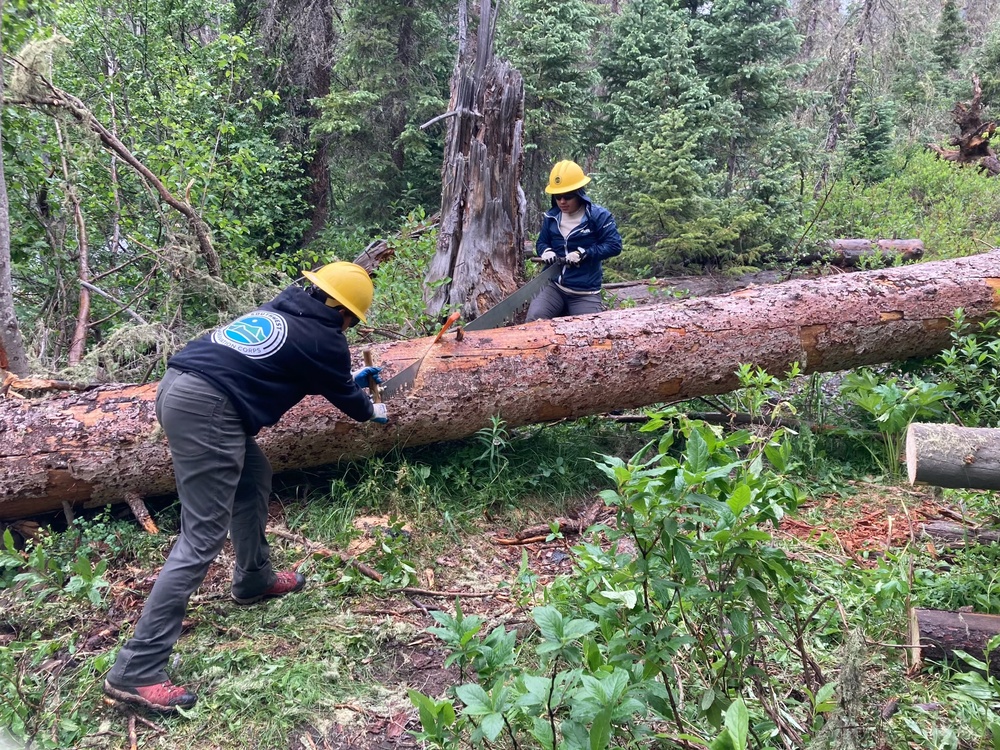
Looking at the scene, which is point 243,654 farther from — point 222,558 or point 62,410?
point 62,410

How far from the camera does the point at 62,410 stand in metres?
3.90

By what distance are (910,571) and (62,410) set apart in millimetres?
4713

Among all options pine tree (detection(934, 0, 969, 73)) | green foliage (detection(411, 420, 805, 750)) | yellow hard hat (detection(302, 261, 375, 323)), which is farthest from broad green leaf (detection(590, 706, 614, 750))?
pine tree (detection(934, 0, 969, 73))

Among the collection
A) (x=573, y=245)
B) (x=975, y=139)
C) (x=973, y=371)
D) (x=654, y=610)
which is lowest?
(x=973, y=371)

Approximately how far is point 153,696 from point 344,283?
2.06m

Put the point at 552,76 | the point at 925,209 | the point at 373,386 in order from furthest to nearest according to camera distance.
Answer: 1. the point at 925,209
2. the point at 552,76
3. the point at 373,386

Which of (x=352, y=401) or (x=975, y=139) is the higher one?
(x=352, y=401)

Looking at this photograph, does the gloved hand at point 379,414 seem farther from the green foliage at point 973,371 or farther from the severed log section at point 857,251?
the severed log section at point 857,251

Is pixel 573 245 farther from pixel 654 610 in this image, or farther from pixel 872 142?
pixel 872 142

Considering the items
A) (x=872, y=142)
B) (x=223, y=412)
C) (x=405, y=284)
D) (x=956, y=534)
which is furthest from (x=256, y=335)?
(x=872, y=142)

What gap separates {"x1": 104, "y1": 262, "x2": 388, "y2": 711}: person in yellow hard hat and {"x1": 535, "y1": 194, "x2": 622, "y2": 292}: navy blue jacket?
8.90 ft

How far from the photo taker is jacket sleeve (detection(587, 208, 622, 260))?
5.48 m

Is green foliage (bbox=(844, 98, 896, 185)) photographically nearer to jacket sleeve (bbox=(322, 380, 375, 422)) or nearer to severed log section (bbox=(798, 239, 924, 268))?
severed log section (bbox=(798, 239, 924, 268))

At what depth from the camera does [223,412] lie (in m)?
2.97
